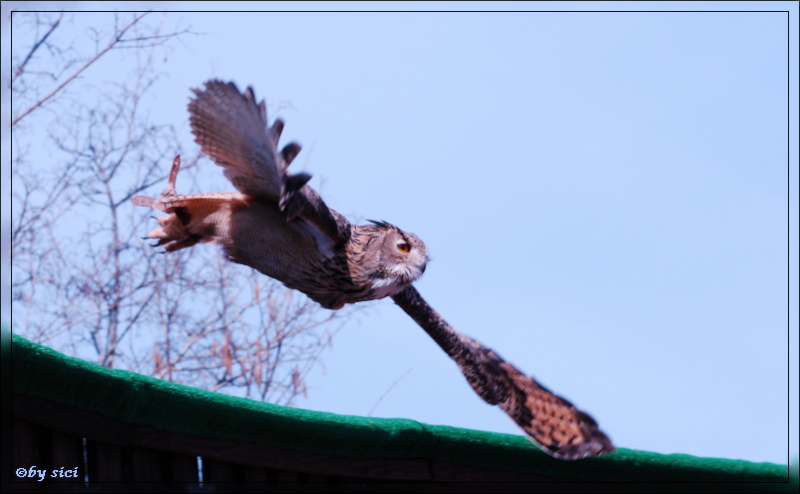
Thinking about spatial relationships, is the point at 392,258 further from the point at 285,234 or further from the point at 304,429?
the point at 304,429

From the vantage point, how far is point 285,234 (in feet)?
12.5

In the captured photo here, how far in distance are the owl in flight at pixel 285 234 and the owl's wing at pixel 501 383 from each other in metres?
0.02

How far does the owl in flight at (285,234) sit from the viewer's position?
345 cm

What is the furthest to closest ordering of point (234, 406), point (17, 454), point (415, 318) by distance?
point (415, 318)
point (234, 406)
point (17, 454)

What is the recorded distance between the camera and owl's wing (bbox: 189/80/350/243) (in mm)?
3352

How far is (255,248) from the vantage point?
12.5 feet

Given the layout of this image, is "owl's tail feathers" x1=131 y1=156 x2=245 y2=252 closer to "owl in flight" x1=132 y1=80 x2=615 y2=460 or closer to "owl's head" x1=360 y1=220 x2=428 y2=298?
"owl in flight" x1=132 y1=80 x2=615 y2=460

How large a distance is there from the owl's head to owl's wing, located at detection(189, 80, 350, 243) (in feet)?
1.42

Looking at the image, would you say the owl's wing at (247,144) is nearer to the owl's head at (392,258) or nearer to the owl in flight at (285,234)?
the owl in flight at (285,234)

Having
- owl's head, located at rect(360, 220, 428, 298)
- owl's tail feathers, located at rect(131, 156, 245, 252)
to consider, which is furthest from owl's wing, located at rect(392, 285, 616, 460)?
owl's tail feathers, located at rect(131, 156, 245, 252)

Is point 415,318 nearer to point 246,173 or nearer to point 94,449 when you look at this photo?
point 246,173

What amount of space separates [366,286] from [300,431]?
96 centimetres

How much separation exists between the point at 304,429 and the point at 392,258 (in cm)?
107

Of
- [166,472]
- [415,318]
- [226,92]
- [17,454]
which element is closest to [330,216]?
[226,92]
